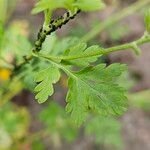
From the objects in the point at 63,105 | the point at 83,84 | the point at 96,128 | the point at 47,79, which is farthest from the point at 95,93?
the point at 63,105

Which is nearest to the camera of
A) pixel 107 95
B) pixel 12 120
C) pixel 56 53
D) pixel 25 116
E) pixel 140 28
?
pixel 107 95

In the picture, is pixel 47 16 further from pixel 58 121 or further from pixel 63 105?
pixel 63 105

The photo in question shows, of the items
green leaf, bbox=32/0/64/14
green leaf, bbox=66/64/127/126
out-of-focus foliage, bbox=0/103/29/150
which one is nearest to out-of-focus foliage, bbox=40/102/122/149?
out-of-focus foliage, bbox=0/103/29/150

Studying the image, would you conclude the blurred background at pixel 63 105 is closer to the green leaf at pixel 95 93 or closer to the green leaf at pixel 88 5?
the green leaf at pixel 95 93

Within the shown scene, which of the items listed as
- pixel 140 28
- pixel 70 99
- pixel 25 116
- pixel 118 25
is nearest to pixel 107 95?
pixel 70 99

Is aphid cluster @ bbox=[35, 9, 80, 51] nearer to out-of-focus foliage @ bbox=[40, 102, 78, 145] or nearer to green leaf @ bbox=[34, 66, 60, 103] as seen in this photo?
green leaf @ bbox=[34, 66, 60, 103]

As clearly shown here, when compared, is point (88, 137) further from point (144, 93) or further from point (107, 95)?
point (107, 95)

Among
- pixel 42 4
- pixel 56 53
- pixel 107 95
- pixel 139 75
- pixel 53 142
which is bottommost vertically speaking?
pixel 139 75
